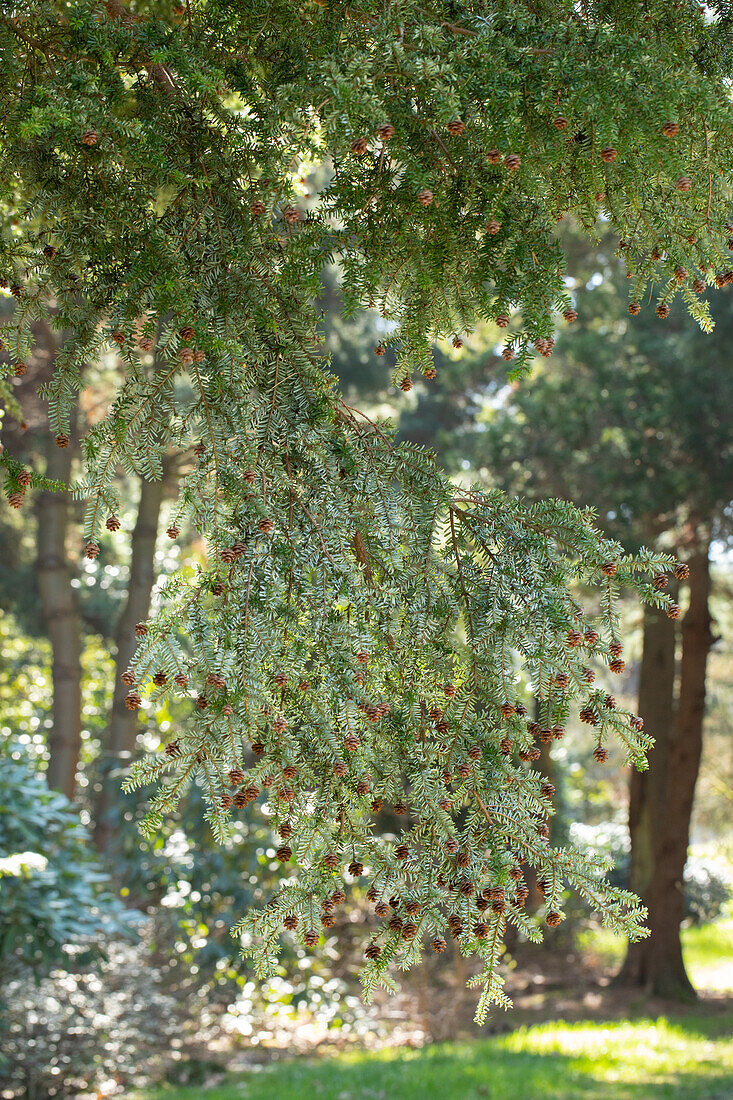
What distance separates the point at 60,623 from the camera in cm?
961

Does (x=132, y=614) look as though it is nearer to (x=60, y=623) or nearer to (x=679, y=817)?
(x=60, y=623)

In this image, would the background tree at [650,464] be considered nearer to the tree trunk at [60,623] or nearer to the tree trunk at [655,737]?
the tree trunk at [655,737]

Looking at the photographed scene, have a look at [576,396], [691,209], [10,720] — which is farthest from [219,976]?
[691,209]

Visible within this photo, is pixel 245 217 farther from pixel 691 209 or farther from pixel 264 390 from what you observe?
pixel 691 209

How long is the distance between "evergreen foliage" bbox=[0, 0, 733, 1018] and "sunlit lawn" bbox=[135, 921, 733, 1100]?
415 centimetres

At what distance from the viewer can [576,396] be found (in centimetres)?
859

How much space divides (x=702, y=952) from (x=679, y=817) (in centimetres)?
474

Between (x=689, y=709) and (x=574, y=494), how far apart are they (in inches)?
106

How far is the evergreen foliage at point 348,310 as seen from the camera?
2.06 metres

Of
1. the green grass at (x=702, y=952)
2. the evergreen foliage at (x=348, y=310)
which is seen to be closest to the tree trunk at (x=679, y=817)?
the green grass at (x=702, y=952)

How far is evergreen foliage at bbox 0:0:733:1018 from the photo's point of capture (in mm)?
2064

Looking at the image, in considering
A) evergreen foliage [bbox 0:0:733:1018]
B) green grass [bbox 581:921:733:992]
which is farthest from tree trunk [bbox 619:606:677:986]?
evergreen foliage [bbox 0:0:733:1018]

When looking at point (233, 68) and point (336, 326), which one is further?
point (336, 326)

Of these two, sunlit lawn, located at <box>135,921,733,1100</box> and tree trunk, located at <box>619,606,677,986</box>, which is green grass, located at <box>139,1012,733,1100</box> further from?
tree trunk, located at <box>619,606,677,986</box>
